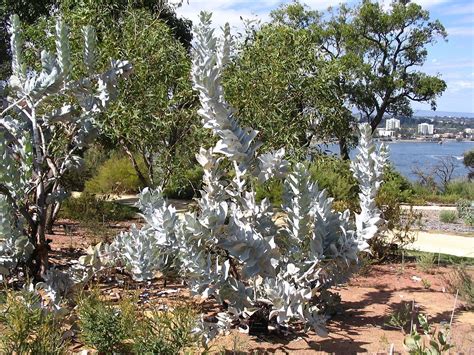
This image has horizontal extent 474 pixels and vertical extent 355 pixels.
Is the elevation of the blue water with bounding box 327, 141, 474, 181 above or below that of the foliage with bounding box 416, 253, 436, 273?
above

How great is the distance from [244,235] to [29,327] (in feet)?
5.52

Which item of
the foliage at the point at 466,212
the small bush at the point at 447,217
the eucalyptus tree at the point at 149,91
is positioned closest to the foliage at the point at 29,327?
the eucalyptus tree at the point at 149,91

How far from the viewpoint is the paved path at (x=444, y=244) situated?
10763mm

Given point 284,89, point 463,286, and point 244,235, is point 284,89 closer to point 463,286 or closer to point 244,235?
point 463,286

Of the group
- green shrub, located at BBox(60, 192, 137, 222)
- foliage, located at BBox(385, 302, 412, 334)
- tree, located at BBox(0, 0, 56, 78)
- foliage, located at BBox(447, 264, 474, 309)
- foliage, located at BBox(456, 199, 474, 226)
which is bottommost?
foliage, located at BBox(456, 199, 474, 226)

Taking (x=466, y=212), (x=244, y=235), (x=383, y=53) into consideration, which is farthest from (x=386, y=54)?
(x=244, y=235)

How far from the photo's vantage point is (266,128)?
8312mm

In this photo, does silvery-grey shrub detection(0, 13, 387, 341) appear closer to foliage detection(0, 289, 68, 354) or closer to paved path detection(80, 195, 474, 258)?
foliage detection(0, 289, 68, 354)

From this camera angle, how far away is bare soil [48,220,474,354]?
4.92 m

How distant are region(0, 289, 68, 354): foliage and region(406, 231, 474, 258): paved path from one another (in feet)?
24.3

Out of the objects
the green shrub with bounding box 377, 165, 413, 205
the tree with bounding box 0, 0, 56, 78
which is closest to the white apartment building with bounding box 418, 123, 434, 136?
the green shrub with bounding box 377, 165, 413, 205

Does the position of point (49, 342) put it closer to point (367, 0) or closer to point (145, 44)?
point (145, 44)

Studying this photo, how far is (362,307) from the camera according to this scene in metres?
6.27

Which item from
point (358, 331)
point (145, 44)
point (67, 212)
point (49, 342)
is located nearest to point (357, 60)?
point (67, 212)
